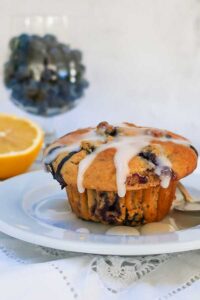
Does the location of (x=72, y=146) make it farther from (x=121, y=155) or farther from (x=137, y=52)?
(x=137, y=52)

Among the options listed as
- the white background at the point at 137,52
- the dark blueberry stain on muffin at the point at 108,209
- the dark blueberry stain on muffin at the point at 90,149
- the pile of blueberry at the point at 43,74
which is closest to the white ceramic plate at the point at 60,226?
the dark blueberry stain on muffin at the point at 108,209

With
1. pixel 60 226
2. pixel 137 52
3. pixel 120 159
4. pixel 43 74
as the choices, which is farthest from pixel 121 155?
pixel 137 52

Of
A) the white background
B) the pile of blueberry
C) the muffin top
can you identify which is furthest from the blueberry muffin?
the white background

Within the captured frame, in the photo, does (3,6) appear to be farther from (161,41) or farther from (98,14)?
(161,41)

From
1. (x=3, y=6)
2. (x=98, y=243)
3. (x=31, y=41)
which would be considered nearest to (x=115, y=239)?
(x=98, y=243)

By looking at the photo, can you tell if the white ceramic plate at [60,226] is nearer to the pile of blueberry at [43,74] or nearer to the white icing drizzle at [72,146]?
the white icing drizzle at [72,146]

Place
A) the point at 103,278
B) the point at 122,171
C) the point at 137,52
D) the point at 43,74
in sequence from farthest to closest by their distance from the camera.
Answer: the point at 137,52, the point at 43,74, the point at 122,171, the point at 103,278
